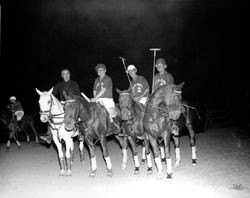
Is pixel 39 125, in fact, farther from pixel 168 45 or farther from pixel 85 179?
pixel 168 45

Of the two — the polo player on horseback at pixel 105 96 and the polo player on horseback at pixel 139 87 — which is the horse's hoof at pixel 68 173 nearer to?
the polo player on horseback at pixel 105 96

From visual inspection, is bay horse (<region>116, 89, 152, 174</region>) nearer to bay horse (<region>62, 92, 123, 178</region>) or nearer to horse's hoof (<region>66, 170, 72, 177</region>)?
bay horse (<region>62, 92, 123, 178</region>)

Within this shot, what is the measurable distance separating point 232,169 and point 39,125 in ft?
57.6

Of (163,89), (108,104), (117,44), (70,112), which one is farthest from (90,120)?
(117,44)

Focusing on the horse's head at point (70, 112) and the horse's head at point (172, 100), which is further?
the horse's head at point (70, 112)

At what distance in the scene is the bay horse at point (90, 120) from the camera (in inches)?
313

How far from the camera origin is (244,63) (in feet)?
104

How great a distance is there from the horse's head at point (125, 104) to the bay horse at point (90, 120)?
1.08 m

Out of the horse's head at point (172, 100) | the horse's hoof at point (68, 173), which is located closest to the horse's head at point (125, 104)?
the horse's head at point (172, 100)

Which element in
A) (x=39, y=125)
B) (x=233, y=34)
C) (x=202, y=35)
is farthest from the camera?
(x=202, y=35)

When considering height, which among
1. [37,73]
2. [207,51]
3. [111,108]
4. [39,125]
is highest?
[207,51]

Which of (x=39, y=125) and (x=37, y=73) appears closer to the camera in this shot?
(x=39, y=125)

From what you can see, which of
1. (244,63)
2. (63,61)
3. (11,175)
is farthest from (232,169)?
(63,61)

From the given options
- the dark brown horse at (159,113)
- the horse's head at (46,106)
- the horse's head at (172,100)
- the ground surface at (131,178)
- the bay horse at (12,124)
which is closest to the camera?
the ground surface at (131,178)
